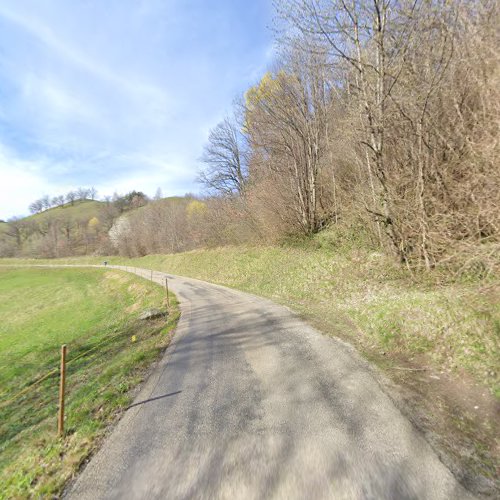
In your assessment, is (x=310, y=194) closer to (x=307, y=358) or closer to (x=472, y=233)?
(x=472, y=233)

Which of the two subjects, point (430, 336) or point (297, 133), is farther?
point (297, 133)

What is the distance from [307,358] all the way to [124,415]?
3.65 meters

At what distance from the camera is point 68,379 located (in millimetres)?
7473

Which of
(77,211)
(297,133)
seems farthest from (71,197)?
(297,133)

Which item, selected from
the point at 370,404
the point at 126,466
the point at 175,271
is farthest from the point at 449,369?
the point at 175,271

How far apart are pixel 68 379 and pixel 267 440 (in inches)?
278

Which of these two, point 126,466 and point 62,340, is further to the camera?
point 62,340

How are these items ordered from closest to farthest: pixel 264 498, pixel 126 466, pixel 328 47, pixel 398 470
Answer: pixel 264 498
pixel 398 470
pixel 126 466
pixel 328 47

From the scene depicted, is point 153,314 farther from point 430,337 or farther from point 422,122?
point 422,122

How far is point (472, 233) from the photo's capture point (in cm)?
721

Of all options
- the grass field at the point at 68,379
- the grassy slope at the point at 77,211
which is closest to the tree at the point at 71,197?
the grassy slope at the point at 77,211

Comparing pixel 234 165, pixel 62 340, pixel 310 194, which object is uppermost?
pixel 234 165

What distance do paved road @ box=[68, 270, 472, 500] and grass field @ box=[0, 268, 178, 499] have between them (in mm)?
502

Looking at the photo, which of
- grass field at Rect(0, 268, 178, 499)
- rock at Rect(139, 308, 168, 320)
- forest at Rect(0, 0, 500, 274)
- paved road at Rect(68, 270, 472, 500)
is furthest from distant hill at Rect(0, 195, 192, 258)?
paved road at Rect(68, 270, 472, 500)
